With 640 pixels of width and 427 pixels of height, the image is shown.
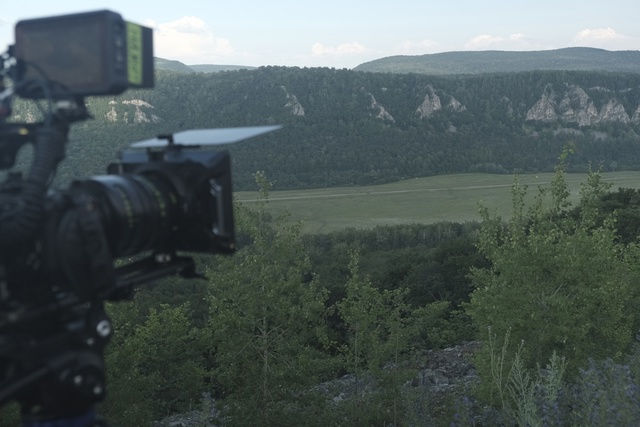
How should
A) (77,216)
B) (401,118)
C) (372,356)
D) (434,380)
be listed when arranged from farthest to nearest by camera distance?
(401,118), (434,380), (372,356), (77,216)

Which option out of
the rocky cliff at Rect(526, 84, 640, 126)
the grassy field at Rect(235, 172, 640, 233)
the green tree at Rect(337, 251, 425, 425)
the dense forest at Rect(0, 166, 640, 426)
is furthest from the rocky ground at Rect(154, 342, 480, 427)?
the rocky cliff at Rect(526, 84, 640, 126)

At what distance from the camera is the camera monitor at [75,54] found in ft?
9.06

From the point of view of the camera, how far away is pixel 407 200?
9462 centimetres

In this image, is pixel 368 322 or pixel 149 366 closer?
pixel 368 322

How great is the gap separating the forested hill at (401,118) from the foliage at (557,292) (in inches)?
2604

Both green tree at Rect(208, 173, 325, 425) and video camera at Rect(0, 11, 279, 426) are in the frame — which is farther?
green tree at Rect(208, 173, 325, 425)

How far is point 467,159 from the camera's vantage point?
4697 inches

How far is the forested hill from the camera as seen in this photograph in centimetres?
9788

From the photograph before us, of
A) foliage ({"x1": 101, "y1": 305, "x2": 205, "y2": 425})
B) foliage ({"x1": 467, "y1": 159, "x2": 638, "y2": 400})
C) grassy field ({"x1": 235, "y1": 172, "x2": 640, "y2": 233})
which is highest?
foliage ({"x1": 467, "y1": 159, "x2": 638, "y2": 400})

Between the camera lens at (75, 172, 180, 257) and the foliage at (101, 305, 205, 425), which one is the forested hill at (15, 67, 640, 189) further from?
the camera lens at (75, 172, 180, 257)

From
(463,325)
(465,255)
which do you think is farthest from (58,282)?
(465,255)

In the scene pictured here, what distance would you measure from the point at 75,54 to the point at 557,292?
12732 millimetres

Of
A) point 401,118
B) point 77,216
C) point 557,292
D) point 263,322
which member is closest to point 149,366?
point 263,322

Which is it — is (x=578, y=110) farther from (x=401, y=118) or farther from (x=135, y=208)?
(x=135, y=208)
